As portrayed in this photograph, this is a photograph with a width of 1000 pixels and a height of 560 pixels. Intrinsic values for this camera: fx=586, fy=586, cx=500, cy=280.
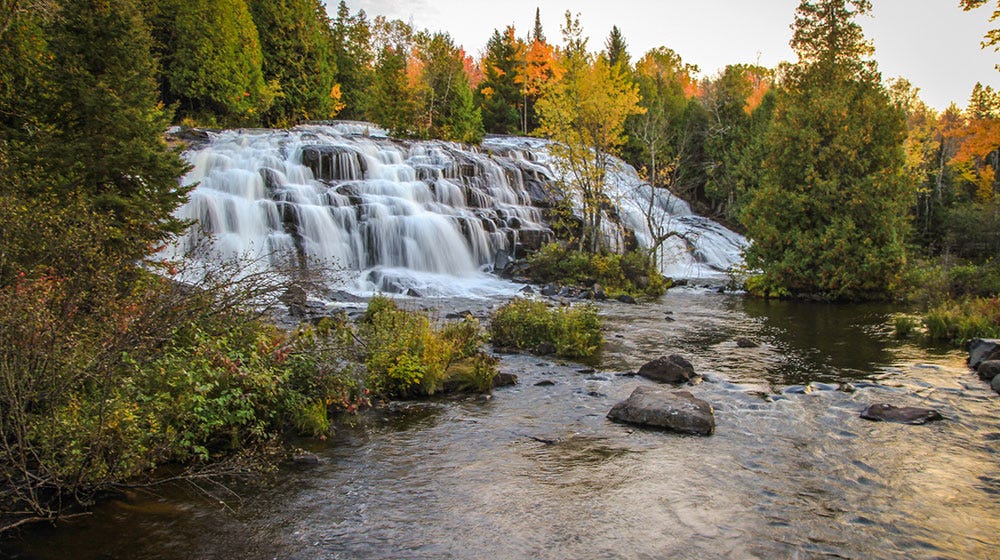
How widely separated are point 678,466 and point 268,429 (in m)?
4.86

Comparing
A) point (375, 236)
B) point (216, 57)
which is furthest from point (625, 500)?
point (216, 57)

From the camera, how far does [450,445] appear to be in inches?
283

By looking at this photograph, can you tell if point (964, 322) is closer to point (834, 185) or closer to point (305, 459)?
point (834, 185)

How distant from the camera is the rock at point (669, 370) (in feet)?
32.8

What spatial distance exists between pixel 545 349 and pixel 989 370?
771cm

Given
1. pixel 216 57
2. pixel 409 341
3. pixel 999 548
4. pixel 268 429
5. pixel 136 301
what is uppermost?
pixel 216 57

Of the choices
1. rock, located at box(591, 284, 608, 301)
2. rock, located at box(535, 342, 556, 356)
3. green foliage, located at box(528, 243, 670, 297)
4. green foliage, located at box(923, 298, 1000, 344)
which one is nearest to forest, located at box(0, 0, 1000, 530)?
green foliage, located at box(923, 298, 1000, 344)

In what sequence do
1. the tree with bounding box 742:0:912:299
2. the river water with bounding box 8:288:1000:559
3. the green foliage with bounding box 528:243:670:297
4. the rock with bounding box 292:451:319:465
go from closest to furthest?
the river water with bounding box 8:288:1000:559, the rock with bounding box 292:451:319:465, the tree with bounding box 742:0:912:299, the green foliage with bounding box 528:243:670:297

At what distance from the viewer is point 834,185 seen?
20.8 meters

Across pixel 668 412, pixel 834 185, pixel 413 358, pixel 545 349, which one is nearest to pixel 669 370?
pixel 668 412

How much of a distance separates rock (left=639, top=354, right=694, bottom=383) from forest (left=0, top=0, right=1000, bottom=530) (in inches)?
127

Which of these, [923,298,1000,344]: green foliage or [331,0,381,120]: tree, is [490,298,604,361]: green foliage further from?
[331,0,381,120]: tree

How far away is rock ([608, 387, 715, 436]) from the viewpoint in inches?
302

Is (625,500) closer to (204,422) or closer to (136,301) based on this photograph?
(204,422)
